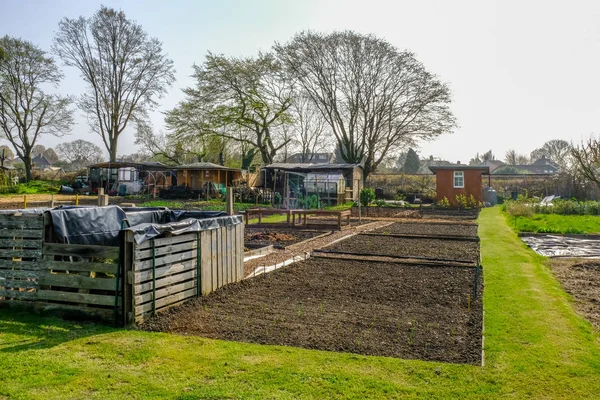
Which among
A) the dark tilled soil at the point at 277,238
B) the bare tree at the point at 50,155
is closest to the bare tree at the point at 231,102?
the dark tilled soil at the point at 277,238

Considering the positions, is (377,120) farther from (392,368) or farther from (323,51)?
(392,368)

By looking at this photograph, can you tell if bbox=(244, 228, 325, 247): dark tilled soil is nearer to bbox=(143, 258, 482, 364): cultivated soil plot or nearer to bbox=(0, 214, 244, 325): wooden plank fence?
bbox=(143, 258, 482, 364): cultivated soil plot

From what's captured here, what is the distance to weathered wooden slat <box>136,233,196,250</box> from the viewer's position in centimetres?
564

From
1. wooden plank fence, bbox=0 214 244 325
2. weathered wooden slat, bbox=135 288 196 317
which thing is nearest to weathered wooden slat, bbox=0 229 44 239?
wooden plank fence, bbox=0 214 244 325

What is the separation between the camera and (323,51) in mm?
35031

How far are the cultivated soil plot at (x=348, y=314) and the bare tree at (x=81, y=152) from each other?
226ft

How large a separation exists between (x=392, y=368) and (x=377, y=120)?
111 ft

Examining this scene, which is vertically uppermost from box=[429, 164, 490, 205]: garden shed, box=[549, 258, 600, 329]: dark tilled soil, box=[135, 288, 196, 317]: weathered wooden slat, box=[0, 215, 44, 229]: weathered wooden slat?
box=[429, 164, 490, 205]: garden shed

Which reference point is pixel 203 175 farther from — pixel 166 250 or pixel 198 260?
pixel 166 250

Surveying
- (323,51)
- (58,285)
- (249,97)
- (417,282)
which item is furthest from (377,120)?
(58,285)

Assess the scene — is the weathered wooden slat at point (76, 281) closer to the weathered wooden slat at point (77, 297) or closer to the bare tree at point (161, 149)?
the weathered wooden slat at point (77, 297)

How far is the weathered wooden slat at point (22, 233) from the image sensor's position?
5.93 meters

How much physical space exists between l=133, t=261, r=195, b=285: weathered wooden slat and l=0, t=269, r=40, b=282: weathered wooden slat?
4.74 feet

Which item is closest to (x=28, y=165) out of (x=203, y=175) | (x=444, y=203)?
(x=203, y=175)
